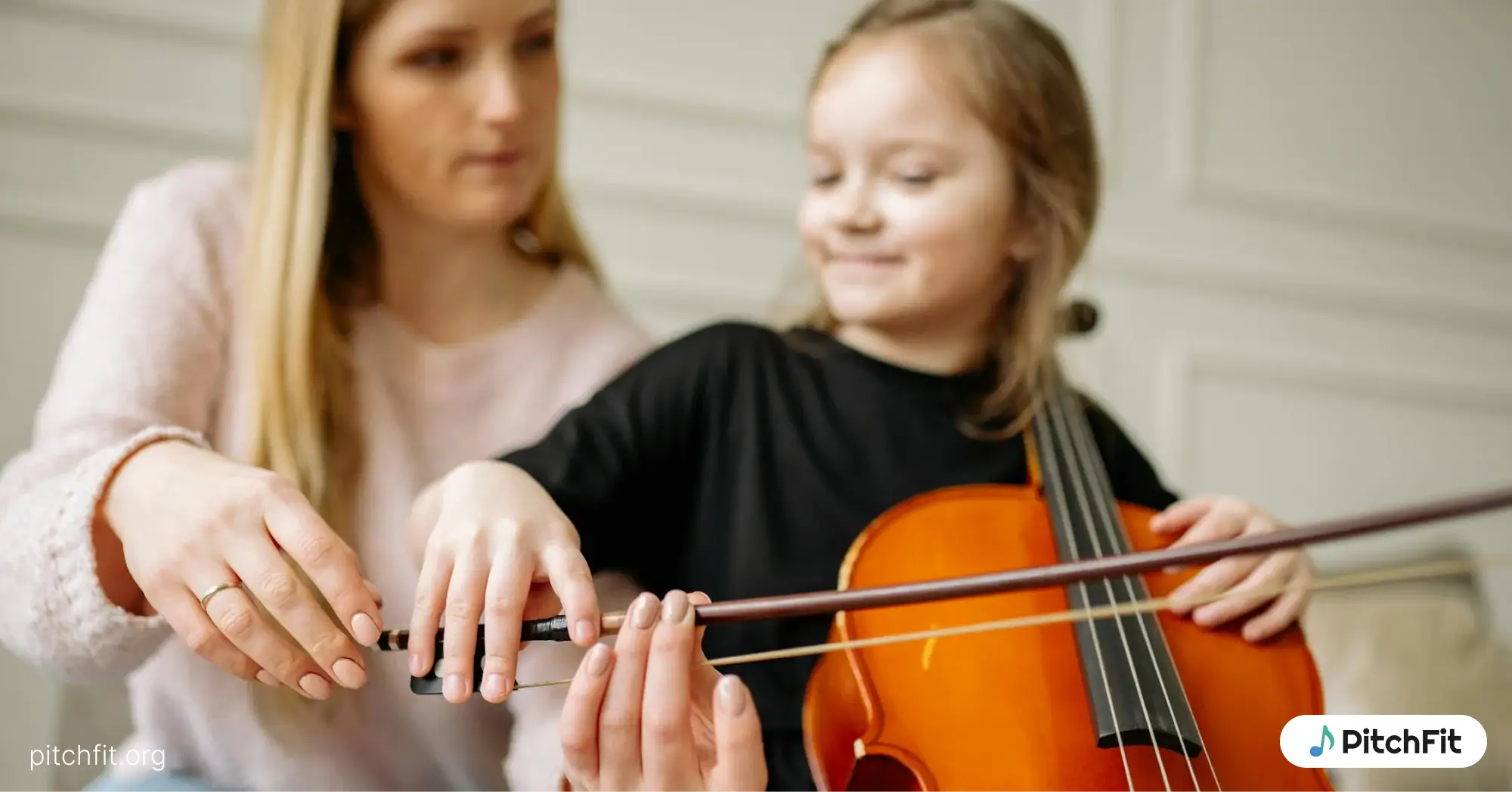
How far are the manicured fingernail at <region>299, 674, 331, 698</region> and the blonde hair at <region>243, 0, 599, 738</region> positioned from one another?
0.58 feet

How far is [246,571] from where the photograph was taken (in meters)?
0.51

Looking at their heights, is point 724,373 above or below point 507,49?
below

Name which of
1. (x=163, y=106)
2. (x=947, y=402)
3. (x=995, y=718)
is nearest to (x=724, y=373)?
(x=947, y=402)

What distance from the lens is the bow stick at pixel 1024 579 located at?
0.48 m

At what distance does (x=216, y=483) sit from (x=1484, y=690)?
965 mm

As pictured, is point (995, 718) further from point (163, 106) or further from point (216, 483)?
point (163, 106)

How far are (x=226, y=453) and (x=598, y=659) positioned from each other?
34 centimetres

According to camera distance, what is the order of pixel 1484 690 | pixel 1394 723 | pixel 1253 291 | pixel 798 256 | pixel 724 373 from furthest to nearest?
pixel 1253 291 < pixel 798 256 < pixel 1484 690 < pixel 724 373 < pixel 1394 723

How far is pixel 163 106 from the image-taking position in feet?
3.49

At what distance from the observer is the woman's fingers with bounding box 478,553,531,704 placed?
467 mm

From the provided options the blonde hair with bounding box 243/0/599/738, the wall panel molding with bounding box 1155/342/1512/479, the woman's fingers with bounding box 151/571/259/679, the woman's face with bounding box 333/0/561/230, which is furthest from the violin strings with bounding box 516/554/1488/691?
the wall panel molding with bounding box 1155/342/1512/479

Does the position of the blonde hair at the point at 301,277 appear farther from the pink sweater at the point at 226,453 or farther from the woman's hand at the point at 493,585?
the woman's hand at the point at 493,585

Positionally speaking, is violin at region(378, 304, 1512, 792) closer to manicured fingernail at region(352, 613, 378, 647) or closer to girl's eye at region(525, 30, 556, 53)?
manicured fingernail at region(352, 613, 378, 647)

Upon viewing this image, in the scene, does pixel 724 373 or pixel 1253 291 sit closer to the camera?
pixel 724 373
